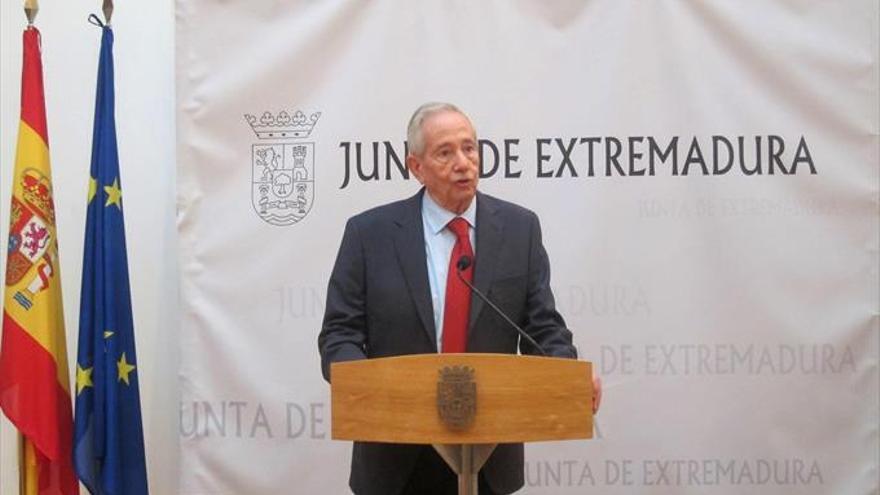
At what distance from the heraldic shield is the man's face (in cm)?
112

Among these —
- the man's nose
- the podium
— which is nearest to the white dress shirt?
the man's nose

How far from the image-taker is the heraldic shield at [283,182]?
376cm

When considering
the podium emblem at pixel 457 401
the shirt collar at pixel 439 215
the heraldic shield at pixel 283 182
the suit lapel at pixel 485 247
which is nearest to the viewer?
the podium emblem at pixel 457 401

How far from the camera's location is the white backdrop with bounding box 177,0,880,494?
11.8 ft

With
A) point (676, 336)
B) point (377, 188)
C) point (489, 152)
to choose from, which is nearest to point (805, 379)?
point (676, 336)

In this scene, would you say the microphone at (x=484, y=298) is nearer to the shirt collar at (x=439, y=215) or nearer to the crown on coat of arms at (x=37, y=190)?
the shirt collar at (x=439, y=215)

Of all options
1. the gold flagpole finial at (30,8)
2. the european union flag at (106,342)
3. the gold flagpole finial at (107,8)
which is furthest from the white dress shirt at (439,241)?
the gold flagpole finial at (30,8)

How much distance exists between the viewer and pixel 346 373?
223 cm

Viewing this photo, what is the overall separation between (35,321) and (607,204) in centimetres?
Answer: 194

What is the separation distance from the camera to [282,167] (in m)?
3.77

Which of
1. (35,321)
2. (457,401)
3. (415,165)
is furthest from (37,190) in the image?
(457,401)

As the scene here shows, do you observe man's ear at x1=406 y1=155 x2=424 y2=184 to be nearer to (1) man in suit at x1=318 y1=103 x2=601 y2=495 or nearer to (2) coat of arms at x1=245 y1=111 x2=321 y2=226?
(1) man in suit at x1=318 y1=103 x2=601 y2=495

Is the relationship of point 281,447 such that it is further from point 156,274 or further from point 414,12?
point 414,12

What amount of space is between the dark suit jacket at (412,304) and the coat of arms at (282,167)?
1004 millimetres
